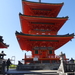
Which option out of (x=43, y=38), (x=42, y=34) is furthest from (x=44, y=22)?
(x=43, y=38)

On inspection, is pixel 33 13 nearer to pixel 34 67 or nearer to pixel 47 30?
pixel 47 30

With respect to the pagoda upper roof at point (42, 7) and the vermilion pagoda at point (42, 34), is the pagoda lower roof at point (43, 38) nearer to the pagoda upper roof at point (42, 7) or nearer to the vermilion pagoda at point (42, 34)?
the vermilion pagoda at point (42, 34)

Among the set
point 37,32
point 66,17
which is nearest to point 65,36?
point 66,17

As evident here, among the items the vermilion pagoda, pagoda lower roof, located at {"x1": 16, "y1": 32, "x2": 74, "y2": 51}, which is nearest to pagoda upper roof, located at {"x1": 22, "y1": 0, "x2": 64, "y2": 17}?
the vermilion pagoda

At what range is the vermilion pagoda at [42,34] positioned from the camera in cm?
1740

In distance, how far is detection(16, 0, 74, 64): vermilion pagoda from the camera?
17.4m

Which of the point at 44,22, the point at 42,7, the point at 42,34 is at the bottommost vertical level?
the point at 42,34

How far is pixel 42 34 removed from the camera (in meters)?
19.7

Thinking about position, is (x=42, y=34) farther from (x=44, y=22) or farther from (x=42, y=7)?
(x=42, y=7)

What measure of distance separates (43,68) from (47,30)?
25.8 ft

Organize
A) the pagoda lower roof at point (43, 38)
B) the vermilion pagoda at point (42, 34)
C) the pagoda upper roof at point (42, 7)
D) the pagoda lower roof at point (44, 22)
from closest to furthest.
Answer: the pagoda lower roof at point (43, 38)
the vermilion pagoda at point (42, 34)
the pagoda lower roof at point (44, 22)
the pagoda upper roof at point (42, 7)

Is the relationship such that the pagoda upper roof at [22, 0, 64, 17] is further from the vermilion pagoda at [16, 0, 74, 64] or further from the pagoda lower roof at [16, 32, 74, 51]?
the pagoda lower roof at [16, 32, 74, 51]

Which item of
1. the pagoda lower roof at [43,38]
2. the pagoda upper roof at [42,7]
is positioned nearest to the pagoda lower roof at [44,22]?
the pagoda lower roof at [43,38]

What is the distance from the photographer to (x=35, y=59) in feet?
55.1
